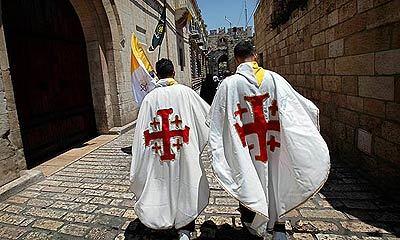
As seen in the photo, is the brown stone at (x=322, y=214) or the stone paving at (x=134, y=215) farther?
the brown stone at (x=322, y=214)

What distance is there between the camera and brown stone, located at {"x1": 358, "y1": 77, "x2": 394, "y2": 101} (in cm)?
289

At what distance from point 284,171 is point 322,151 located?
321 mm

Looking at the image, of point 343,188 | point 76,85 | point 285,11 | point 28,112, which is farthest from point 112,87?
point 343,188

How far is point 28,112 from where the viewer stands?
4.96 metres

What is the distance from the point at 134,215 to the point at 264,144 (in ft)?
5.56

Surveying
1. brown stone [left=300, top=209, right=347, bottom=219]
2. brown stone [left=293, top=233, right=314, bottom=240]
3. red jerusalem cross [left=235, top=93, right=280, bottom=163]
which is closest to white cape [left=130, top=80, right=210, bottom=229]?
red jerusalem cross [left=235, top=93, right=280, bottom=163]

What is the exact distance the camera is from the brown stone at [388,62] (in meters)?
2.74

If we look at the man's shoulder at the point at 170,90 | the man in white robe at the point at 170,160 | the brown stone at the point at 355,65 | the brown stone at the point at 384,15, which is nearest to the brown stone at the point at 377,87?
the brown stone at the point at 355,65

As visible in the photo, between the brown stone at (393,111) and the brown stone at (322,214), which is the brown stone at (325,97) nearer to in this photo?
the brown stone at (393,111)

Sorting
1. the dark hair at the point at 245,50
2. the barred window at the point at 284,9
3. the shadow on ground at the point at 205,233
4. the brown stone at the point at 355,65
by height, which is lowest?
the shadow on ground at the point at 205,233

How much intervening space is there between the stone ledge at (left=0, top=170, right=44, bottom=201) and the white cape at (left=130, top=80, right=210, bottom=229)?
218 cm

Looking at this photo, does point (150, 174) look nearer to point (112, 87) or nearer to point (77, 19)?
point (112, 87)

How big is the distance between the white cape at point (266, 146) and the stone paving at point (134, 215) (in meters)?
0.62

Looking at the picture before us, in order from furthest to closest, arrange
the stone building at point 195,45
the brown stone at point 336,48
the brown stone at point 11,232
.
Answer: the stone building at point 195,45
the brown stone at point 336,48
the brown stone at point 11,232
